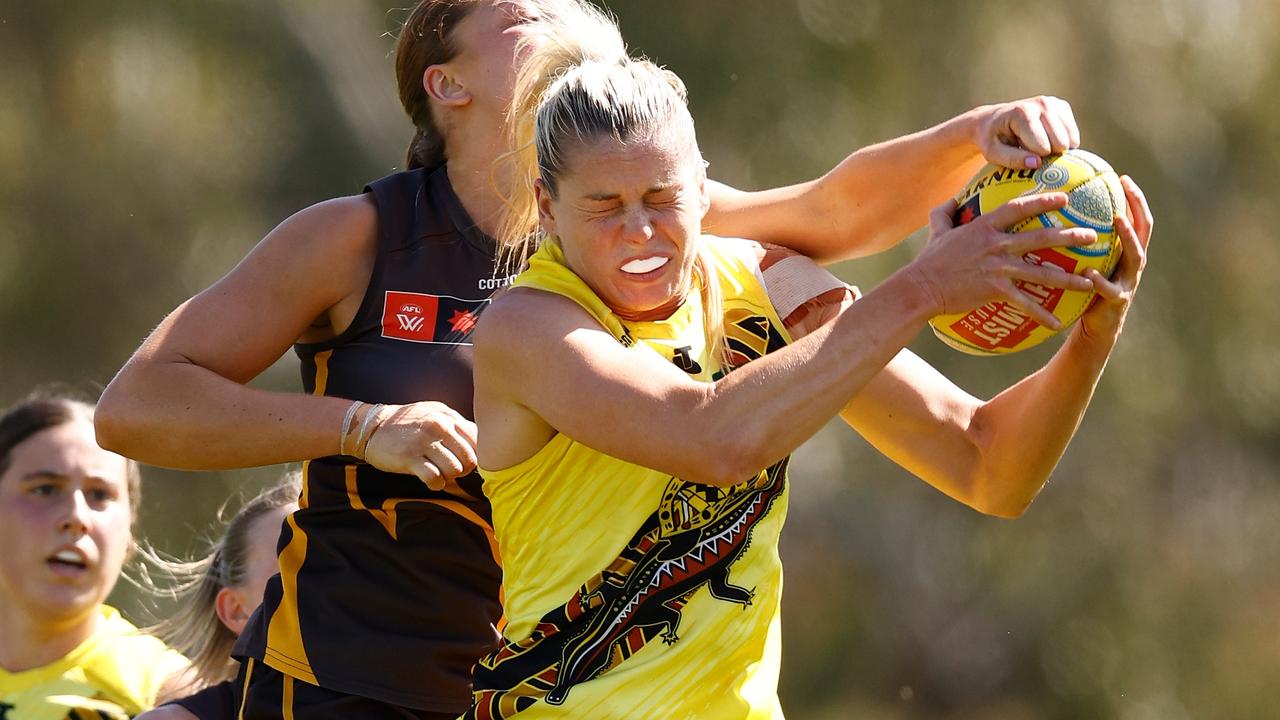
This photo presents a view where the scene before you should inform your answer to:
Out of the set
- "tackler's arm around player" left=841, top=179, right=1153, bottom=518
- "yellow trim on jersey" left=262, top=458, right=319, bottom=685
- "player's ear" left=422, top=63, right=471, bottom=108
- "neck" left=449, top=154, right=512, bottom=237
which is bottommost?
"yellow trim on jersey" left=262, top=458, right=319, bottom=685

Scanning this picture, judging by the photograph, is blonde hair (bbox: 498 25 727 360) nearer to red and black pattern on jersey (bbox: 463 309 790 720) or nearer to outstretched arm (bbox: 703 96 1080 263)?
red and black pattern on jersey (bbox: 463 309 790 720)

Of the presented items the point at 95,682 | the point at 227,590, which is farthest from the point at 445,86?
the point at 95,682

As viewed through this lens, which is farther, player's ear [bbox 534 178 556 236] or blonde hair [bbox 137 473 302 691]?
blonde hair [bbox 137 473 302 691]

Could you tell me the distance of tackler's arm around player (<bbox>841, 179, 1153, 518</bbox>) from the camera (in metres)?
2.96

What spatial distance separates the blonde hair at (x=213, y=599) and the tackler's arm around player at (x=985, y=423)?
7.35 ft

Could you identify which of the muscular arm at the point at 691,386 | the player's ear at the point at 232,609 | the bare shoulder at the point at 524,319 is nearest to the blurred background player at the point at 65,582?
the player's ear at the point at 232,609

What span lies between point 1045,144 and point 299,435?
1.44 metres

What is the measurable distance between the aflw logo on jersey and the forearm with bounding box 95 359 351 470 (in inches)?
8.4

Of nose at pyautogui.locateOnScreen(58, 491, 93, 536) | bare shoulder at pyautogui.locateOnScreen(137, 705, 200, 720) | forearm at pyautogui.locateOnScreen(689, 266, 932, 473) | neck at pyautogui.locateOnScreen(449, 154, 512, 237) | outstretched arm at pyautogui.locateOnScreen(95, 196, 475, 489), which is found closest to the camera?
forearm at pyautogui.locateOnScreen(689, 266, 932, 473)

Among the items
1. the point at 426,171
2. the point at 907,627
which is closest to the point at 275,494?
the point at 426,171

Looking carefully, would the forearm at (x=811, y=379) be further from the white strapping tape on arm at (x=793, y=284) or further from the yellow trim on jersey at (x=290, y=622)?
the yellow trim on jersey at (x=290, y=622)

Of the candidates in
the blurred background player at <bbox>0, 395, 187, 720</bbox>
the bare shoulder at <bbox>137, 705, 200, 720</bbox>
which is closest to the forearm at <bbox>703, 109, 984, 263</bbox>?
the bare shoulder at <bbox>137, 705, 200, 720</bbox>

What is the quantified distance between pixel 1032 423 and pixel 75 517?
3179 millimetres

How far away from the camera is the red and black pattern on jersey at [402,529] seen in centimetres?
329
